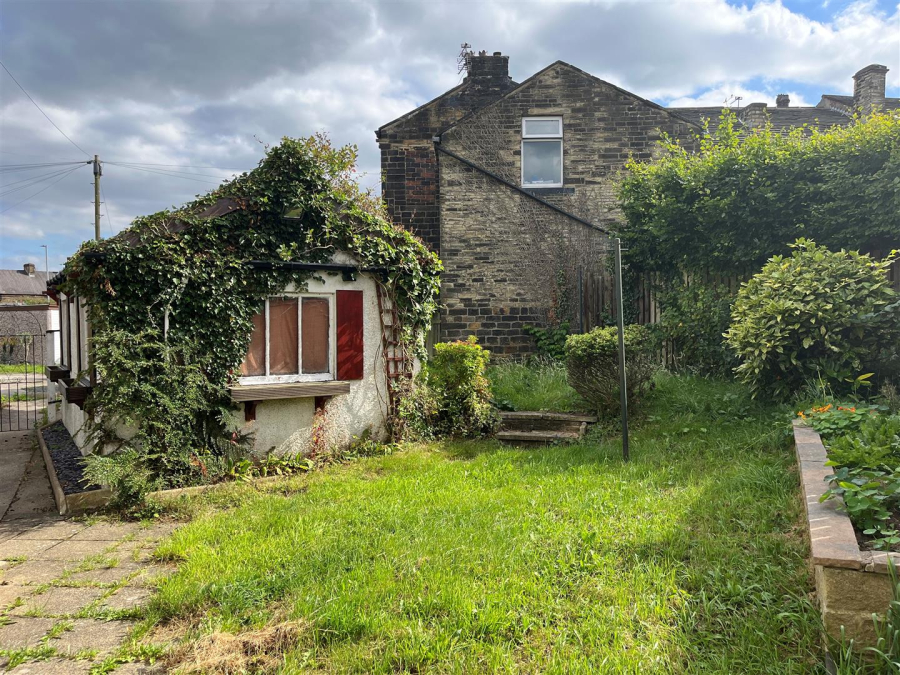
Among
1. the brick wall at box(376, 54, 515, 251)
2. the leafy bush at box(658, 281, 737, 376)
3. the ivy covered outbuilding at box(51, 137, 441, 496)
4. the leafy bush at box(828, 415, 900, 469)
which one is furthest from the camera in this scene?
the brick wall at box(376, 54, 515, 251)

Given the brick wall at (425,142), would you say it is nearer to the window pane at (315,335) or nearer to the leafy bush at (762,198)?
the leafy bush at (762,198)

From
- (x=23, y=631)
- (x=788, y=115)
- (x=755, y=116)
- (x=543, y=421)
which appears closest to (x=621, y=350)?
(x=543, y=421)

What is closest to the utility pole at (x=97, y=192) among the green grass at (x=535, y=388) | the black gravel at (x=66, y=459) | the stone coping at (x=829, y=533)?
the black gravel at (x=66, y=459)

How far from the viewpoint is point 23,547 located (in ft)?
15.5

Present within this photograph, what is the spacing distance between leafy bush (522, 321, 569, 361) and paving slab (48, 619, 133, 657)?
30.4ft

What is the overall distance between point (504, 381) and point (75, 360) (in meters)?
6.44

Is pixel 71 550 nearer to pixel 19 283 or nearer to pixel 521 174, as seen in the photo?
pixel 521 174

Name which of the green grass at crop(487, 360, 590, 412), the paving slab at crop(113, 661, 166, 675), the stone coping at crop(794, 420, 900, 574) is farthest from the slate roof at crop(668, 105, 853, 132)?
the paving slab at crop(113, 661, 166, 675)

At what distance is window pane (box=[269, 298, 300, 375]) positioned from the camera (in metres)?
7.01

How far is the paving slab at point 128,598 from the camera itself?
3.59m

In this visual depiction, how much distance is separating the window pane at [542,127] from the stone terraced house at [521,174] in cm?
2

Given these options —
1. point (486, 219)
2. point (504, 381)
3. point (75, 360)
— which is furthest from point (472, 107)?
point (75, 360)

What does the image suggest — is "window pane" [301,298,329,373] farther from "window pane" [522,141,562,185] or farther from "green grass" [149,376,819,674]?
"window pane" [522,141,562,185]

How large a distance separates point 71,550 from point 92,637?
168cm
